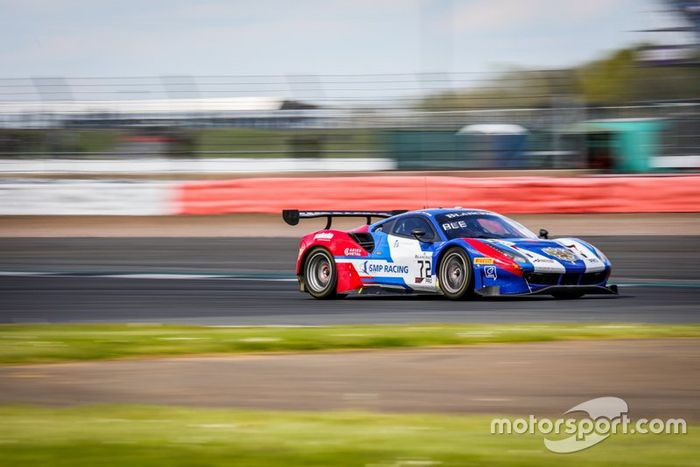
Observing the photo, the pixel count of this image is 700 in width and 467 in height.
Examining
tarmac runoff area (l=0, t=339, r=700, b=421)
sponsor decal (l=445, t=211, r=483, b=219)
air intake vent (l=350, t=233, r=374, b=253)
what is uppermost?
sponsor decal (l=445, t=211, r=483, b=219)

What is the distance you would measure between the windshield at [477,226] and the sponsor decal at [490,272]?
23.4 inches

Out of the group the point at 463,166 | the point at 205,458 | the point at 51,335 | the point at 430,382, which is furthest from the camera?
the point at 463,166

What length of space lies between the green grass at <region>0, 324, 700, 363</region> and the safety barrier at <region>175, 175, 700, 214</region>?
1071 cm

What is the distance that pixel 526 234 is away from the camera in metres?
12.2

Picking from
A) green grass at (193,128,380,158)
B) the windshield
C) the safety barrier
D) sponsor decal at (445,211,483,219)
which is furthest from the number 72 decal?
green grass at (193,128,380,158)

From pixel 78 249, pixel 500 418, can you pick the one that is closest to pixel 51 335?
pixel 500 418

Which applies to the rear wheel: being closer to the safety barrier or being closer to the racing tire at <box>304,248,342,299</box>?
the racing tire at <box>304,248,342,299</box>

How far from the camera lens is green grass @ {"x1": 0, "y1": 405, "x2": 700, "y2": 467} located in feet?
14.2

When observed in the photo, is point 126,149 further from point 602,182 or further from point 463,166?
point 602,182

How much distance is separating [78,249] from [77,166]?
318 inches

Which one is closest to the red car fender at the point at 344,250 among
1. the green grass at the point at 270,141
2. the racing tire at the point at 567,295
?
the racing tire at the point at 567,295

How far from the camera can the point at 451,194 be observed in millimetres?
20734

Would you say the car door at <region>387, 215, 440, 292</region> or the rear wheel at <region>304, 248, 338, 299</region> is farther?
the rear wheel at <region>304, 248, 338, 299</region>

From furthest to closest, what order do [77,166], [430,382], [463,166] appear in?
[77,166]
[463,166]
[430,382]
